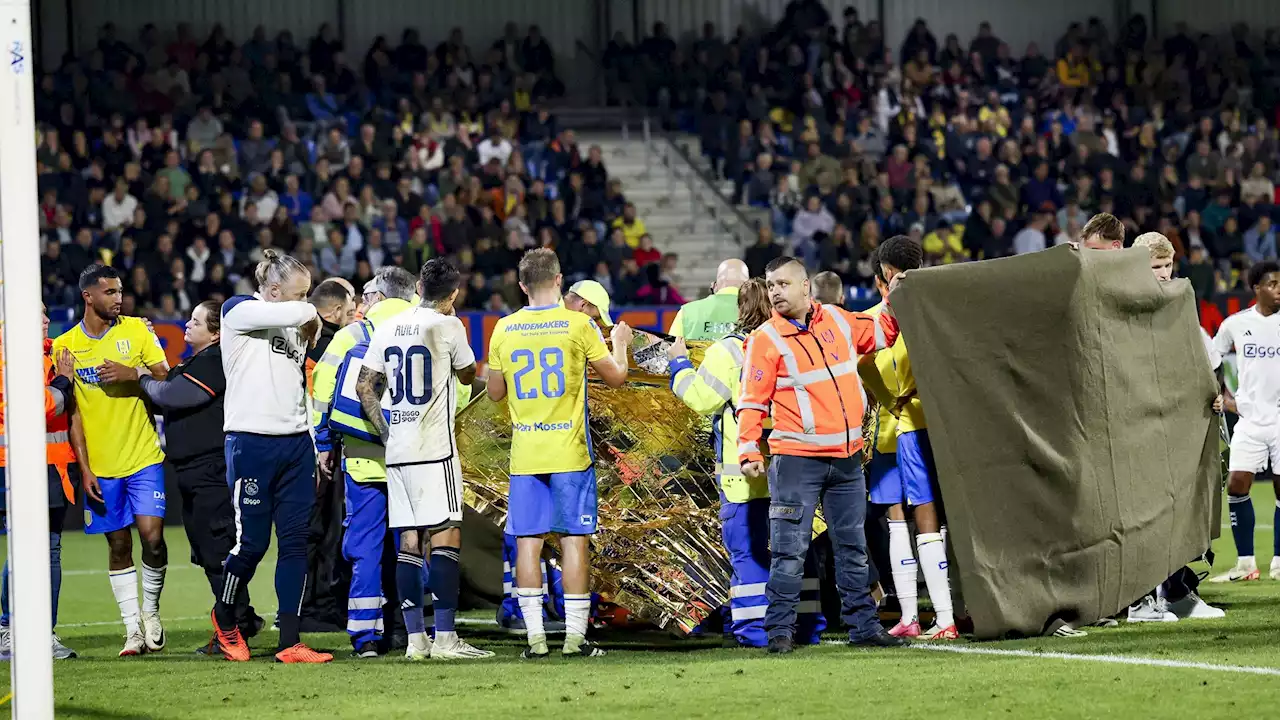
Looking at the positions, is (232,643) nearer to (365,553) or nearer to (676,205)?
(365,553)

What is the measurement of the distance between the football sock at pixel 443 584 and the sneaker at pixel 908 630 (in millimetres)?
2304

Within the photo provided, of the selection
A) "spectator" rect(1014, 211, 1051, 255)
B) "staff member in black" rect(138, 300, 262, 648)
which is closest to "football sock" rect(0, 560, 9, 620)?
"staff member in black" rect(138, 300, 262, 648)

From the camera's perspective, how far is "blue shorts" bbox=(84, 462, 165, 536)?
Answer: 9.35m

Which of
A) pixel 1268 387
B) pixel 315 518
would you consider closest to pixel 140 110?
pixel 315 518

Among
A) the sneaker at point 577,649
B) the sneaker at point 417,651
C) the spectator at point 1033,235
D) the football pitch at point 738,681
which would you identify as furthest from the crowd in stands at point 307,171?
the sneaker at point 577,649

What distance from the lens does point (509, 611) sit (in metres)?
9.86

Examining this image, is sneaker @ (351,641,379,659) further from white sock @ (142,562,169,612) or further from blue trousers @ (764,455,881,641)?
blue trousers @ (764,455,881,641)

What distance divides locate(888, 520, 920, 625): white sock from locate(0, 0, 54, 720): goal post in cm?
464

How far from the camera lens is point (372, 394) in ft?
28.5

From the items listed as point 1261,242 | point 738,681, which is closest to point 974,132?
point 1261,242

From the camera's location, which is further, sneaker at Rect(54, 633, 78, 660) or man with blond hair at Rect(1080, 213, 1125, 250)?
man with blond hair at Rect(1080, 213, 1125, 250)

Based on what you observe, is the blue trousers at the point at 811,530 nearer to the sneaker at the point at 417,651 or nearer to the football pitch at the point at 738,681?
the football pitch at the point at 738,681

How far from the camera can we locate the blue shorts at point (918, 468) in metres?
8.77

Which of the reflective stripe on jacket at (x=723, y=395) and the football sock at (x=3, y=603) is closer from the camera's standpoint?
the reflective stripe on jacket at (x=723, y=395)
